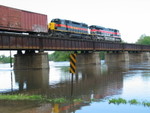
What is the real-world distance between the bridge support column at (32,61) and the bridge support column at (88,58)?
75.2 ft

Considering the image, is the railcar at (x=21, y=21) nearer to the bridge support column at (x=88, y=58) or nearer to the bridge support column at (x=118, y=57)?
the bridge support column at (x=88, y=58)

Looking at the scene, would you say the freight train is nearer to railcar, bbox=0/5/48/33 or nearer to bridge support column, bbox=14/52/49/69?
railcar, bbox=0/5/48/33

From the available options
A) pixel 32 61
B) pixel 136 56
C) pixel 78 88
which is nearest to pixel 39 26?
pixel 32 61

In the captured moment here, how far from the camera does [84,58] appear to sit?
6619 cm

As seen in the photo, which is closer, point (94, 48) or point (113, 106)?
point (113, 106)

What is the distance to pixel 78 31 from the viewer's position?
191 feet

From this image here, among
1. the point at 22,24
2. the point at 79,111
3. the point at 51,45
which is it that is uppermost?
the point at 22,24

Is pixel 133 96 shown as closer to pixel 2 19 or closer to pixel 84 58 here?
pixel 2 19

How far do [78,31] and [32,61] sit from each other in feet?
58.8

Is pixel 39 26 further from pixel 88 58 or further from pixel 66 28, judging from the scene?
pixel 88 58

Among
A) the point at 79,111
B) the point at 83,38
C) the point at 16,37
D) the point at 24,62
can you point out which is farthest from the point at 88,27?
the point at 79,111

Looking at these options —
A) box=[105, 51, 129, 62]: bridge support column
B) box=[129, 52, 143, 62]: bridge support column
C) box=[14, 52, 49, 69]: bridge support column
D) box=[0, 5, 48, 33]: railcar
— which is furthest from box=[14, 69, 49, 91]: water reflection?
box=[129, 52, 143, 62]: bridge support column

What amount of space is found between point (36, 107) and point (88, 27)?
54605 millimetres

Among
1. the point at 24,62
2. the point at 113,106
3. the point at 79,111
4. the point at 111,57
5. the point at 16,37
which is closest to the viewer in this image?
the point at 79,111
